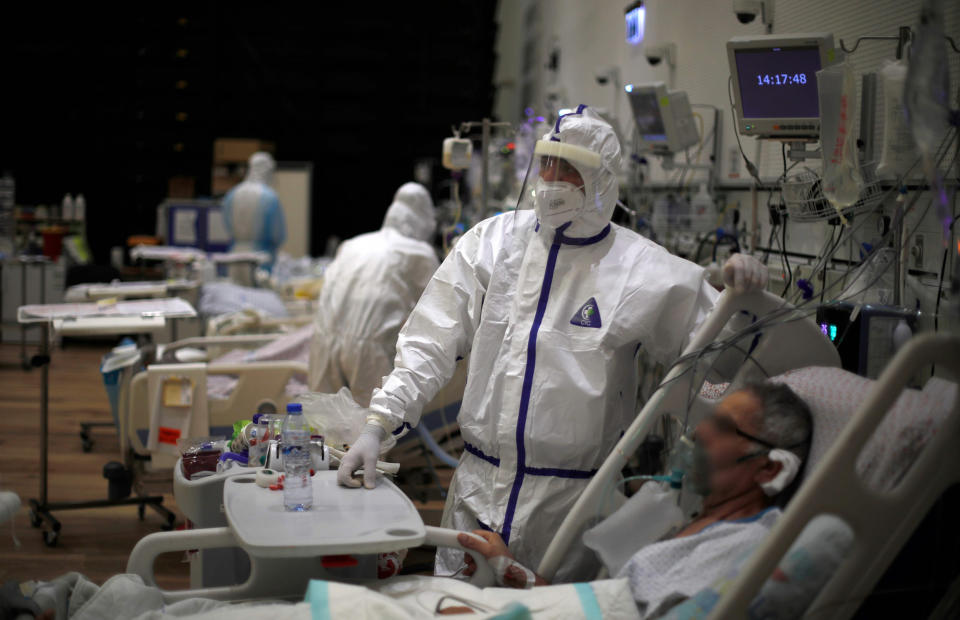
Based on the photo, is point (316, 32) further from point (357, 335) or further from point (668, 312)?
point (668, 312)

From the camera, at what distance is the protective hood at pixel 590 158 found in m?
2.29

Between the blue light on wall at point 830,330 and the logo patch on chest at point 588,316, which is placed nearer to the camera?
the logo patch on chest at point 588,316

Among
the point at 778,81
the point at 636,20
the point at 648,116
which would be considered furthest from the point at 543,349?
the point at 636,20

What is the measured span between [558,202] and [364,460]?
2.57 feet

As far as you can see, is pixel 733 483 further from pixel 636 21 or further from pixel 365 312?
pixel 636 21

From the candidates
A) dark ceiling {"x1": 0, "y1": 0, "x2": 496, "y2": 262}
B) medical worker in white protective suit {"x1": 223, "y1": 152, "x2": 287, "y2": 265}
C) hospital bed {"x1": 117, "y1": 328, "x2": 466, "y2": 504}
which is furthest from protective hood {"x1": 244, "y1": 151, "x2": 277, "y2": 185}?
hospital bed {"x1": 117, "y1": 328, "x2": 466, "y2": 504}

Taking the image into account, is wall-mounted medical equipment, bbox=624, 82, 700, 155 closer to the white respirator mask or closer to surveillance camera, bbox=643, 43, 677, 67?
surveillance camera, bbox=643, 43, 677, 67

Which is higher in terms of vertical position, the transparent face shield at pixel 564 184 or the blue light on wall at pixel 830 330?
the transparent face shield at pixel 564 184

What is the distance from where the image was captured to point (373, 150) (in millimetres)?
11289

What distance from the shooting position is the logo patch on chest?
2.24 metres

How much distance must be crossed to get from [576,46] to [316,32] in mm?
4065

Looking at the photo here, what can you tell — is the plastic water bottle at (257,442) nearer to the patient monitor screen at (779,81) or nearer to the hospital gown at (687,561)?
the hospital gown at (687,561)

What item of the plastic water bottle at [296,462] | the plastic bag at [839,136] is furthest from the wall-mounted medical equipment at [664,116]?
the plastic water bottle at [296,462]

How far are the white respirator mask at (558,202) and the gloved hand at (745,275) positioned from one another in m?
0.42
